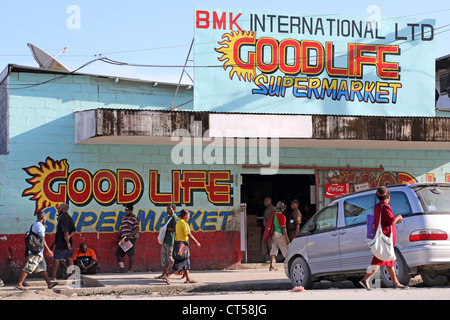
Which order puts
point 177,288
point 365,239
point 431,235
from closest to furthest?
point 431,235, point 365,239, point 177,288

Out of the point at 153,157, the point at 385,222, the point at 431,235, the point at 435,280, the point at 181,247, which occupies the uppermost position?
the point at 153,157

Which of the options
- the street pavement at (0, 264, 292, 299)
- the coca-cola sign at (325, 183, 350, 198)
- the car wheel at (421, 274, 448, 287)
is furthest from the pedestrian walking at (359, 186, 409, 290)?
the coca-cola sign at (325, 183, 350, 198)

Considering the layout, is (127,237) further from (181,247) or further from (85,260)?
(181,247)

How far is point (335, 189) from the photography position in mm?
19547

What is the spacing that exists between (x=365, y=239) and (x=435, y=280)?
1.75 meters

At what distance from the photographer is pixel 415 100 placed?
2041 cm

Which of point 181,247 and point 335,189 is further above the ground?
point 335,189

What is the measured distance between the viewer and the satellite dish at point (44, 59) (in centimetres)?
1894

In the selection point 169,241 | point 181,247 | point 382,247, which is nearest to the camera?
point 382,247

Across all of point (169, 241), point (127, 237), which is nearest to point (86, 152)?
point (127, 237)
